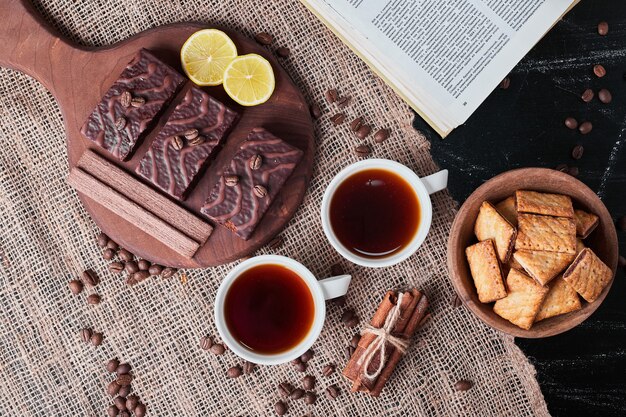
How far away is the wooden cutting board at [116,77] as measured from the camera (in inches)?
83.4

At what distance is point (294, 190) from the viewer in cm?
213

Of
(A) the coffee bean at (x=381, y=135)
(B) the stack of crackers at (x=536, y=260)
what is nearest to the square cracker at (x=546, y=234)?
(B) the stack of crackers at (x=536, y=260)

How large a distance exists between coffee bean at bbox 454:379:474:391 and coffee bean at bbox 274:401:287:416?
67 centimetres

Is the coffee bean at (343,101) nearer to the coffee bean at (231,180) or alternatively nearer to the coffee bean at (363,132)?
the coffee bean at (363,132)

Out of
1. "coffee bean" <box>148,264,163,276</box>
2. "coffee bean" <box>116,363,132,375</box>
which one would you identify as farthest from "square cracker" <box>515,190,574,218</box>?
"coffee bean" <box>116,363,132,375</box>

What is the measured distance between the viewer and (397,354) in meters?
2.14

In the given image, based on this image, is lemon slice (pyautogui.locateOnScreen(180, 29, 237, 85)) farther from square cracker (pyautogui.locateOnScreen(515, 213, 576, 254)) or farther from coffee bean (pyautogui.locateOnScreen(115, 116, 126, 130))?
square cracker (pyautogui.locateOnScreen(515, 213, 576, 254))

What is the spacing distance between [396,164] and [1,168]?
5.02ft

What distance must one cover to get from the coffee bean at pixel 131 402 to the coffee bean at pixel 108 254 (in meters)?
0.55

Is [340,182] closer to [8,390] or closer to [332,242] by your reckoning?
[332,242]

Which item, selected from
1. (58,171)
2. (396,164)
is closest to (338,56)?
(396,164)

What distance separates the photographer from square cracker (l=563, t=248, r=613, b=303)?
184cm

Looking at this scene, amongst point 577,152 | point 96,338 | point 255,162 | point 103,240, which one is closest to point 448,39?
point 577,152

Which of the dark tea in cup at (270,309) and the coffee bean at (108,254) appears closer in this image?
the dark tea in cup at (270,309)
